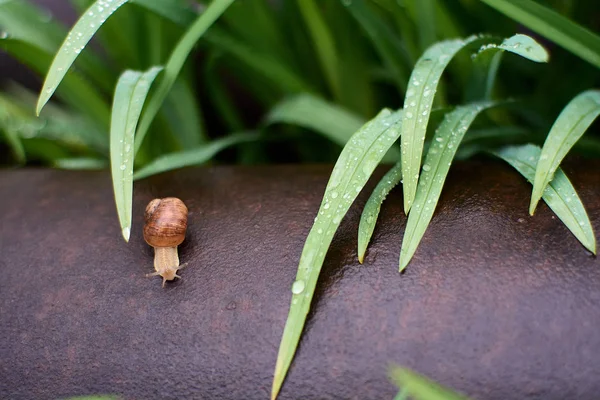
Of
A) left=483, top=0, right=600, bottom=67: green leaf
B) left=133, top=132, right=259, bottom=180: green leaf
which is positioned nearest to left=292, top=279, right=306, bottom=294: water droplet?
left=133, top=132, right=259, bottom=180: green leaf

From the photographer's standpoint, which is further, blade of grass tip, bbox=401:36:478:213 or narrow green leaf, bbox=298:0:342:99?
narrow green leaf, bbox=298:0:342:99

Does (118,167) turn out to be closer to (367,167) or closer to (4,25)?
(367,167)

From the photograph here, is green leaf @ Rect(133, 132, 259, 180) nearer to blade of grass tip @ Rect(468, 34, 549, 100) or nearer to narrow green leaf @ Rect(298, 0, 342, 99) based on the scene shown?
narrow green leaf @ Rect(298, 0, 342, 99)

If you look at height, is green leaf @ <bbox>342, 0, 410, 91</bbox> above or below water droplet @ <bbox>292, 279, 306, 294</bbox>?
above

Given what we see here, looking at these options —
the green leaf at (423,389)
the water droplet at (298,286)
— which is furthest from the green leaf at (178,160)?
the green leaf at (423,389)

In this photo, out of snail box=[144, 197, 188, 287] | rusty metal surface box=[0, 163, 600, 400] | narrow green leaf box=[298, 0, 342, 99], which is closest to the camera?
rusty metal surface box=[0, 163, 600, 400]

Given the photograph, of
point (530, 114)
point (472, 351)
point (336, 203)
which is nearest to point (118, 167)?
point (336, 203)

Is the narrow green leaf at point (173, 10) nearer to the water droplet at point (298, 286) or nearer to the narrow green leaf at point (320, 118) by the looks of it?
the narrow green leaf at point (320, 118)
